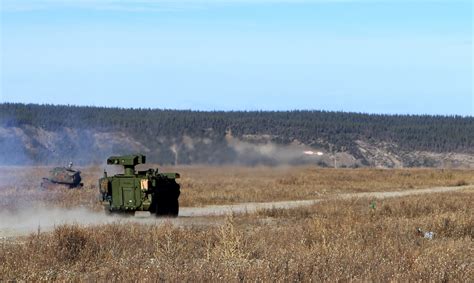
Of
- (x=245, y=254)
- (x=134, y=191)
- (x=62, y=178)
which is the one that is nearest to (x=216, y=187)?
(x=62, y=178)

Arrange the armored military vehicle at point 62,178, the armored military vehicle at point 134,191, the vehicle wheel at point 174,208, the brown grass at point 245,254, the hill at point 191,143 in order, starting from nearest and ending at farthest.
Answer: the brown grass at point 245,254 < the armored military vehicle at point 134,191 < the vehicle wheel at point 174,208 < the hill at point 191,143 < the armored military vehicle at point 62,178

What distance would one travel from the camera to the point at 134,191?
92.7 ft

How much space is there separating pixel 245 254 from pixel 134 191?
14608mm

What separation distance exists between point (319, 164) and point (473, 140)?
125541mm

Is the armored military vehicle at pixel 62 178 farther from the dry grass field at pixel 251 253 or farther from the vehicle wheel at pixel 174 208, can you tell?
the dry grass field at pixel 251 253

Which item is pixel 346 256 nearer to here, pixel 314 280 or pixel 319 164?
pixel 314 280

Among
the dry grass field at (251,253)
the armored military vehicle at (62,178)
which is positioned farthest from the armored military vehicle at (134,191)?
the armored military vehicle at (62,178)

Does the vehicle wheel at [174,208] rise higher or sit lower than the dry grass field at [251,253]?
lower

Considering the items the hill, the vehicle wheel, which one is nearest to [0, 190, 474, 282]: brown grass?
the vehicle wheel

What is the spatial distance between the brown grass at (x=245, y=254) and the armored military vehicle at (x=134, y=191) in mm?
9434

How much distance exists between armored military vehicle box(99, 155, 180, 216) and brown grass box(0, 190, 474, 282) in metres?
9.43

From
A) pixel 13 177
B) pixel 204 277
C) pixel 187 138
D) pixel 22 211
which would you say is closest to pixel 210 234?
pixel 204 277

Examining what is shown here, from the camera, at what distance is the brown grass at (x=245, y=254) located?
1163 centimetres

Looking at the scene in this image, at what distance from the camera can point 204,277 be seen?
440 inches
